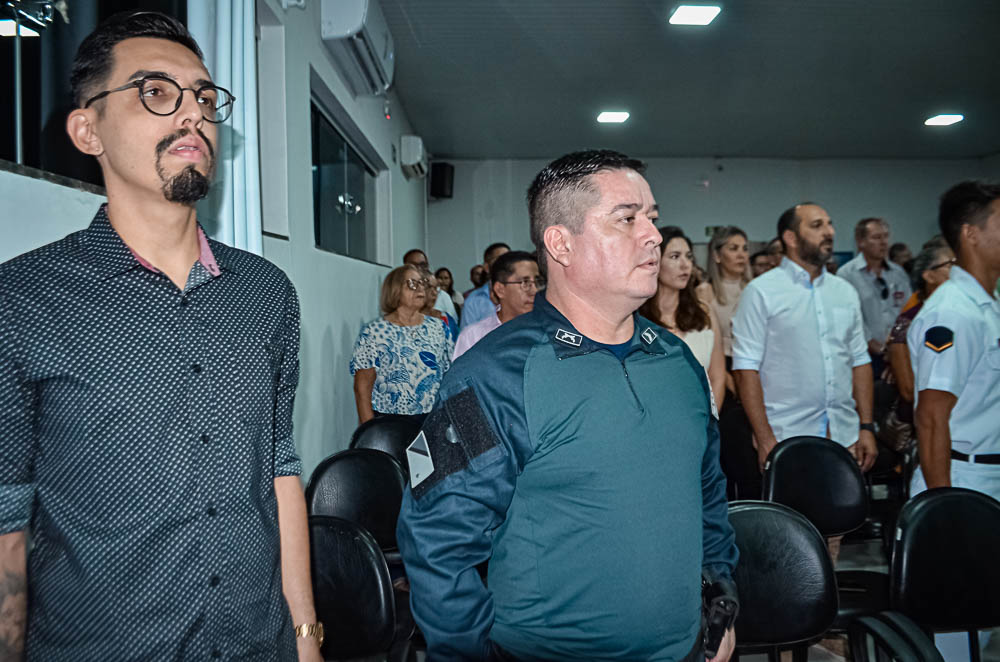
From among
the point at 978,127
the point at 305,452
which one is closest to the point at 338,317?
the point at 305,452

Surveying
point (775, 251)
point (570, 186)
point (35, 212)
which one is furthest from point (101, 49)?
point (775, 251)

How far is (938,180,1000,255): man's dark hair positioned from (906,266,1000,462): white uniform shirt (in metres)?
Answer: 0.17

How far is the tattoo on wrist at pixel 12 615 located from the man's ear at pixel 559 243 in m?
1.03

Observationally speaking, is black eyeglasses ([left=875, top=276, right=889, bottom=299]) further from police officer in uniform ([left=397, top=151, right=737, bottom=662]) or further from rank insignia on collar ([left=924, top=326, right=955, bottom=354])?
police officer in uniform ([left=397, top=151, right=737, bottom=662])

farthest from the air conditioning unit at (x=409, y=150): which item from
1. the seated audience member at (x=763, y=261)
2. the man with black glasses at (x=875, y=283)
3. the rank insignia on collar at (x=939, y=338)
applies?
the rank insignia on collar at (x=939, y=338)

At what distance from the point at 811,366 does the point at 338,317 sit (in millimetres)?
2611

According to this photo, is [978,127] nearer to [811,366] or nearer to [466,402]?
[811,366]

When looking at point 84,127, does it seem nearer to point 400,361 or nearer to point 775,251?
point 400,361

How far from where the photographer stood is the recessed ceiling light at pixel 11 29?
4.18ft

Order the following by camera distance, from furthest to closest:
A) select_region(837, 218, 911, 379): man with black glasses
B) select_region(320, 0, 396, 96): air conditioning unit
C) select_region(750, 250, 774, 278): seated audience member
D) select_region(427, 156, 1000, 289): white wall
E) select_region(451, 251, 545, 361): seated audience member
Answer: select_region(427, 156, 1000, 289): white wall < select_region(750, 250, 774, 278): seated audience member < select_region(837, 218, 911, 379): man with black glasses < select_region(320, 0, 396, 96): air conditioning unit < select_region(451, 251, 545, 361): seated audience member

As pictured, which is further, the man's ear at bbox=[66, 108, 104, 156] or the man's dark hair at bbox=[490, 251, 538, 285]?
the man's dark hair at bbox=[490, 251, 538, 285]

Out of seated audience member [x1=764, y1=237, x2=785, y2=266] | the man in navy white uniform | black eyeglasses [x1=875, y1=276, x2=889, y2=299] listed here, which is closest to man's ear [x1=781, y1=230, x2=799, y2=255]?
the man in navy white uniform

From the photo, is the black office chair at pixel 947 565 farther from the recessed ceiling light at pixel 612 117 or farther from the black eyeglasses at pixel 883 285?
the recessed ceiling light at pixel 612 117

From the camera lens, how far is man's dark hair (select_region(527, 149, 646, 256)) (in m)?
1.31
